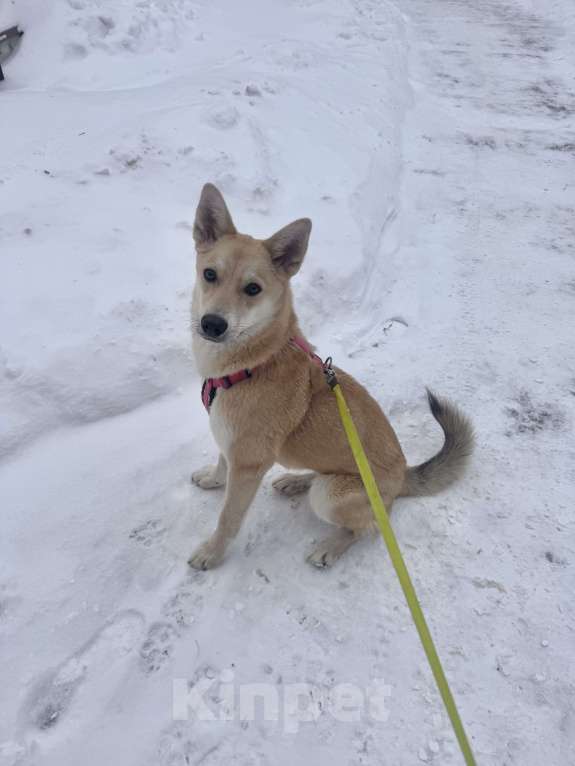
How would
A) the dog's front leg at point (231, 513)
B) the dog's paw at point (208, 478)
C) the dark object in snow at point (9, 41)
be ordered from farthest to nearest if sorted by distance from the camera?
the dark object in snow at point (9, 41)
the dog's paw at point (208, 478)
the dog's front leg at point (231, 513)

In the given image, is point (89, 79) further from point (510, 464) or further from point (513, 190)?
point (510, 464)

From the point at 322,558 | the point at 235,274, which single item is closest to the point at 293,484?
the point at 322,558

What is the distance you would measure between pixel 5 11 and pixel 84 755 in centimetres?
901

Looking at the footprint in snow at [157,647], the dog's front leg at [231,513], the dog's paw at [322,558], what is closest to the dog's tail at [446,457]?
the dog's paw at [322,558]

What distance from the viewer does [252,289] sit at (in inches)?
96.7

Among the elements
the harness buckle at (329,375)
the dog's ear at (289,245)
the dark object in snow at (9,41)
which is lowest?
the harness buckle at (329,375)

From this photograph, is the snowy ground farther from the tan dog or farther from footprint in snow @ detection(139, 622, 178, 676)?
the tan dog

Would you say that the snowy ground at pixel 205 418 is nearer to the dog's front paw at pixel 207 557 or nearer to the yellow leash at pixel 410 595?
the dog's front paw at pixel 207 557

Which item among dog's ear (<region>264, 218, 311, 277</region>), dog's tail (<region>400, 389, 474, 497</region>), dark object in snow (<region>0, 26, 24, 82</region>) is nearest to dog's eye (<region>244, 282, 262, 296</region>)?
dog's ear (<region>264, 218, 311, 277</region>)

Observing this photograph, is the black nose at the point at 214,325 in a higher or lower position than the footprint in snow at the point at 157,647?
higher

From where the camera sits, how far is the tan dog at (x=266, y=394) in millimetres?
2439

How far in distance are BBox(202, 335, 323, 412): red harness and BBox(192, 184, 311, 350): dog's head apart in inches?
6.8

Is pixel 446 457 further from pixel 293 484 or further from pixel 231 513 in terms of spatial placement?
pixel 231 513

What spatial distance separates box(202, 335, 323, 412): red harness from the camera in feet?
8.14
